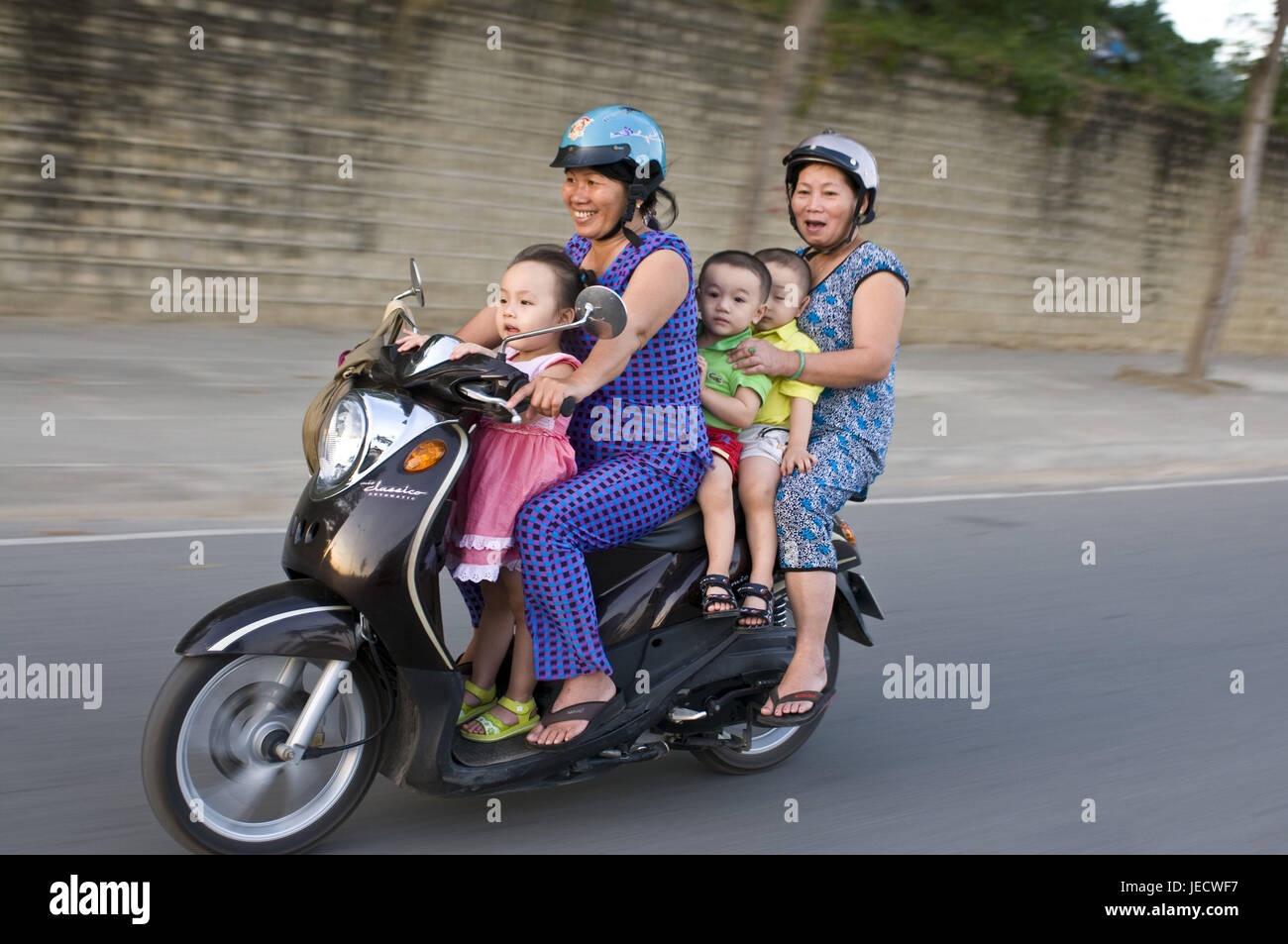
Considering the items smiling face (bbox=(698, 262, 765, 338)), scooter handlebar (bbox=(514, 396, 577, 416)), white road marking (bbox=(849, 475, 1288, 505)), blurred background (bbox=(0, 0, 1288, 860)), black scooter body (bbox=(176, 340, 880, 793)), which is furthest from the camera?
white road marking (bbox=(849, 475, 1288, 505))

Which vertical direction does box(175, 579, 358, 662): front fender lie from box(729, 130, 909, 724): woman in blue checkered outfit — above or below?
below

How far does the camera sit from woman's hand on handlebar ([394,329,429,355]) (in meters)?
3.59

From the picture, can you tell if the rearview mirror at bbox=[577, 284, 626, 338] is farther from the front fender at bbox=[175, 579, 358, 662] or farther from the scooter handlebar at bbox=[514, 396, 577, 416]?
the front fender at bbox=[175, 579, 358, 662]

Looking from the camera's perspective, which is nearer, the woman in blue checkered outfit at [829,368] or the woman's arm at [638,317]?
the woman's arm at [638,317]

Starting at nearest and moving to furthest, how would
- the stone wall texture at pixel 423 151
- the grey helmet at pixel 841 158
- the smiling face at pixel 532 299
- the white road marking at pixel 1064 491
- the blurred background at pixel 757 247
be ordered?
the smiling face at pixel 532 299 < the grey helmet at pixel 841 158 < the blurred background at pixel 757 247 < the white road marking at pixel 1064 491 < the stone wall texture at pixel 423 151

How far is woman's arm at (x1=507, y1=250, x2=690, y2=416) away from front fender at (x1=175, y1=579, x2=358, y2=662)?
2.26 feet

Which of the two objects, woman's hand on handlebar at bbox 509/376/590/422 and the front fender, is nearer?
the front fender

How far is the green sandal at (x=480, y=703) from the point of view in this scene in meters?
3.91

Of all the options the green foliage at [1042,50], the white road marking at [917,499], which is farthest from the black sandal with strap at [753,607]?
the green foliage at [1042,50]

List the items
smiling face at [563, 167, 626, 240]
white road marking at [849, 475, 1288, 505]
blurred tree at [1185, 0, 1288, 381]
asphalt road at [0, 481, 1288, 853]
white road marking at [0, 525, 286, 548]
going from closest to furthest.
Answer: smiling face at [563, 167, 626, 240] → asphalt road at [0, 481, 1288, 853] → white road marking at [0, 525, 286, 548] → white road marking at [849, 475, 1288, 505] → blurred tree at [1185, 0, 1288, 381]

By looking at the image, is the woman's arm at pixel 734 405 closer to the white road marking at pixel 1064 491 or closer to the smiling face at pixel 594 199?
the smiling face at pixel 594 199

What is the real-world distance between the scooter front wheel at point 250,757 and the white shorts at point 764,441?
131cm

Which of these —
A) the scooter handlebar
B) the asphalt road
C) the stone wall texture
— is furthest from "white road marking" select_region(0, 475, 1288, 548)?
the stone wall texture

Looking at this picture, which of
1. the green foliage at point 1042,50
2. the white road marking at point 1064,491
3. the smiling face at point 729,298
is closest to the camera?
the smiling face at point 729,298
